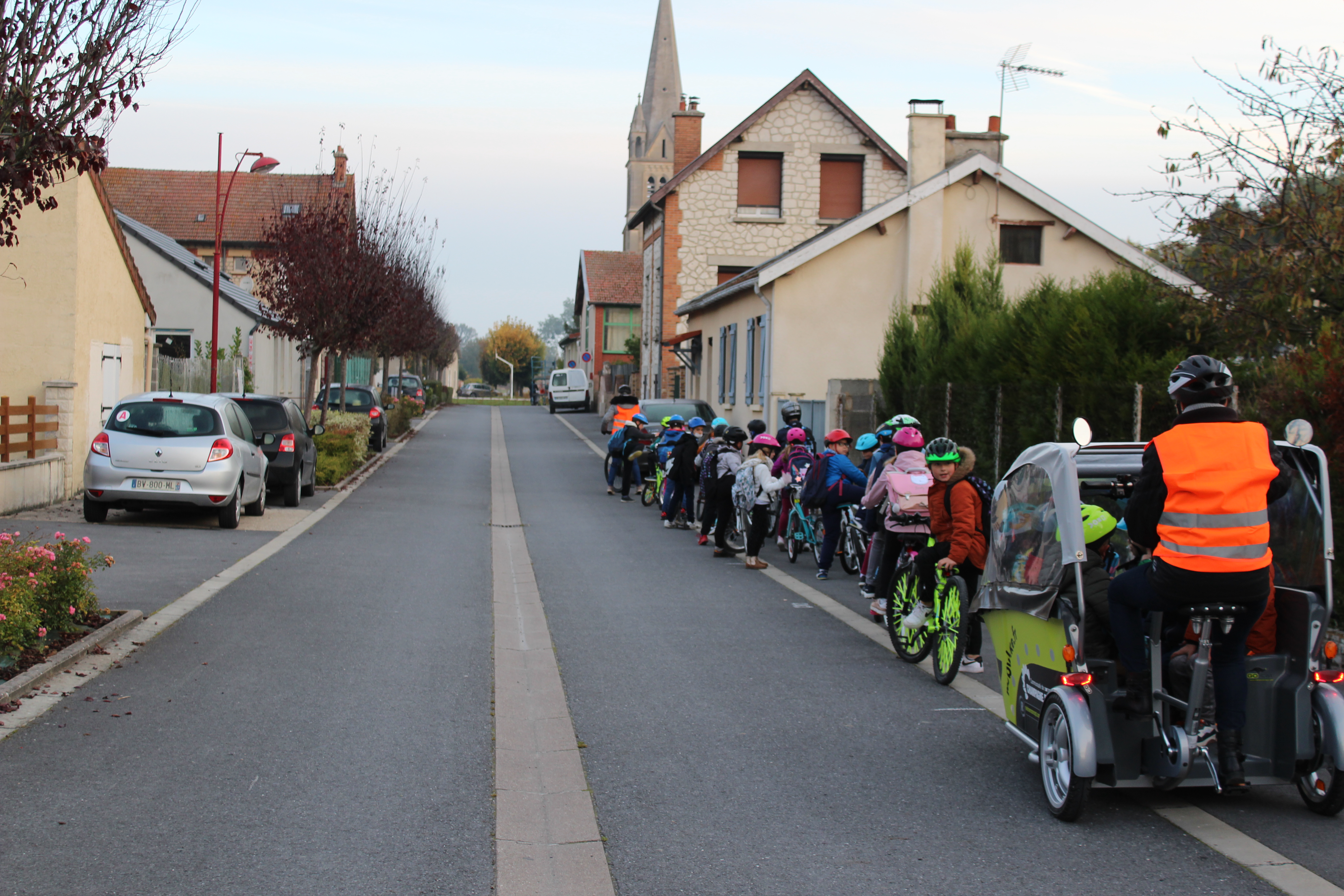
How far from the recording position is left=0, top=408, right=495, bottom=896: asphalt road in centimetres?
442

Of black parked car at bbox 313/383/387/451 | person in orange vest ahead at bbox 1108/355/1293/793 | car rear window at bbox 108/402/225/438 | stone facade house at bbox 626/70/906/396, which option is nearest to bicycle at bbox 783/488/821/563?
car rear window at bbox 108/402/225/438

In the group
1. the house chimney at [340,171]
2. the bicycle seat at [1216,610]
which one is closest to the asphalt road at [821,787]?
the bicycle seat at [1216,610]

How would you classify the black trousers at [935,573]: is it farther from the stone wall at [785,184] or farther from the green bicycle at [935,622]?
the stone wall at [785,184]

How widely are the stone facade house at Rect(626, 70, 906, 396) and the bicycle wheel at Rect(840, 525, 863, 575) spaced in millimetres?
25481

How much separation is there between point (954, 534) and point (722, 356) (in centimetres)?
2402

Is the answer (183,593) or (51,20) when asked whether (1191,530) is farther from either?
(183,593)

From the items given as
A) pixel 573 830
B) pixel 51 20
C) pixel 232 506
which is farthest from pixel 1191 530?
pixel 232 506

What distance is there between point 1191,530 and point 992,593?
59.5 inches

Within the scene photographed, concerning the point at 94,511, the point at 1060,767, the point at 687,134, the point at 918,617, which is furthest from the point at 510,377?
the point at 1060,767

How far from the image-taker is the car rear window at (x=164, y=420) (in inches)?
591

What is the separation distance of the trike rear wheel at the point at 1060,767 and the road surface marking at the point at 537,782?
1.84 meters

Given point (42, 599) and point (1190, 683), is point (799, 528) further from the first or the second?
point (1190, 683)

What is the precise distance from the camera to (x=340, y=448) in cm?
2392

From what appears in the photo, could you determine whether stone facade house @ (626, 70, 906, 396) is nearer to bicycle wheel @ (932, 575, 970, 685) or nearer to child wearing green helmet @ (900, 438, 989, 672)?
child wearing green helmet @ (900, 438, 989, 672)
